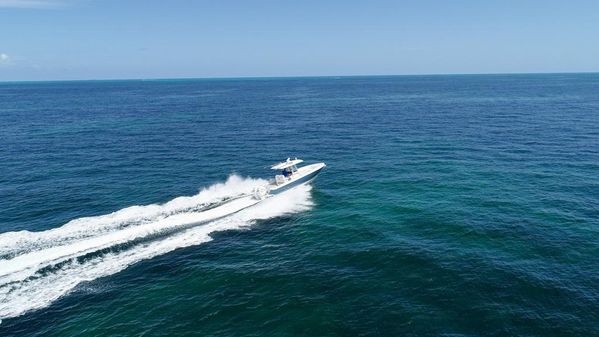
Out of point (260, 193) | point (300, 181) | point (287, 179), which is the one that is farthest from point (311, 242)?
point (300, 181)

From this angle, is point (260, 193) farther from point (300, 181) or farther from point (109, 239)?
point (109, 239)

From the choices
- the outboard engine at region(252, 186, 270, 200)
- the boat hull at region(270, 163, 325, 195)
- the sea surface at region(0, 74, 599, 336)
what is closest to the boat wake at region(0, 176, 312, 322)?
the sea surface at region(0, 74, 599, 336)

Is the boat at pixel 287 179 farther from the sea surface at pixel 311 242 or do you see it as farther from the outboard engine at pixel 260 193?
the sea surface at pixel 311 242

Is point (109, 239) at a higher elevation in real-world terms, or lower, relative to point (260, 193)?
lower

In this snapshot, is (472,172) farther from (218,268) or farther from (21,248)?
(21,248)

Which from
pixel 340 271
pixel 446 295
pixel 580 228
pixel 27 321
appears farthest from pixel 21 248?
pixel 580 228

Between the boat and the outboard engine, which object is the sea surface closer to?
the outboard engine

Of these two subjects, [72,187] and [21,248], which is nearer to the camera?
[21,248]
